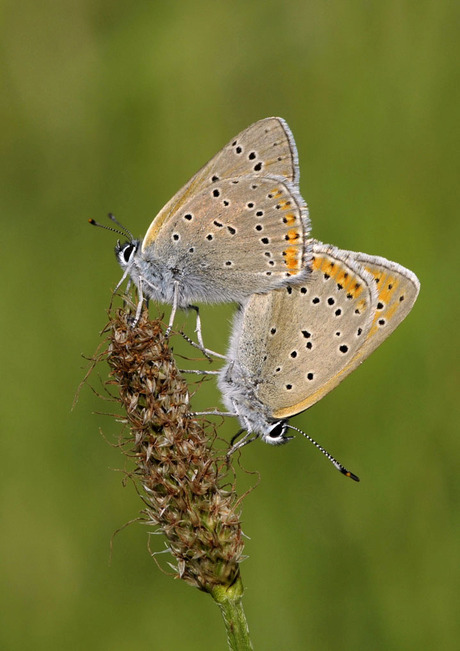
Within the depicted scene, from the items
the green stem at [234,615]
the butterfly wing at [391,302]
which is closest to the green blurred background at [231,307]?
the butterfly wing at [391,302]

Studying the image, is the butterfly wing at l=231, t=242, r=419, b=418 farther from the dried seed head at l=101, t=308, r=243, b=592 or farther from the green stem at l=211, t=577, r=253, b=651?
the green stem at l=211, t=577, r=253, b=651

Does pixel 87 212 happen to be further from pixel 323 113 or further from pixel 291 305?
pixel 291 305

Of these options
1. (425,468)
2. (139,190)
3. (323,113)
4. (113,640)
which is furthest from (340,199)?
(113,640)

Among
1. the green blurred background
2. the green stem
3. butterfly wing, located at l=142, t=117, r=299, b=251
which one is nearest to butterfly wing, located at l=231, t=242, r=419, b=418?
butterfly wing, located at l=142, t=117, r=299, b=251

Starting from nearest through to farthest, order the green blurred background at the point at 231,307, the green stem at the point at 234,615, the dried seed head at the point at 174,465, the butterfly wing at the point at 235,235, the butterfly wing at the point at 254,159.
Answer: the green stem at the point at 234,615
the dried seed head at the point at 174,465
the butterfly wing at the point at 254,159
the butterfly wing at the point at 235,235
the green blurred background at the point at 231,307

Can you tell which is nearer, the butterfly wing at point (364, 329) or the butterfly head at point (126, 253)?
the butterfly wing at point (364, 329)

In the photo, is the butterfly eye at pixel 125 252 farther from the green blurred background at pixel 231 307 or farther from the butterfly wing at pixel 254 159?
the green blurred background at pixel 231 307

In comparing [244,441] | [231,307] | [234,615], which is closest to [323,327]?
[244,441]
